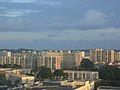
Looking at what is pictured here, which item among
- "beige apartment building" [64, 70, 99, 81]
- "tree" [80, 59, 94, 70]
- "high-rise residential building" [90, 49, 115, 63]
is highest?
"high-rise residential building" [90, 49, 115, 63]

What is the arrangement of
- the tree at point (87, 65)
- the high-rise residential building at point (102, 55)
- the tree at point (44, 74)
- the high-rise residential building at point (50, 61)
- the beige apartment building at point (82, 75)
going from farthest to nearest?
the high-rise residential building at point (102, 55) < the high-rise residential building at point (50, 61) < the tree at point (87, 65) < the beige apartment building at point (82, 75) < the tree at point (44, 74)

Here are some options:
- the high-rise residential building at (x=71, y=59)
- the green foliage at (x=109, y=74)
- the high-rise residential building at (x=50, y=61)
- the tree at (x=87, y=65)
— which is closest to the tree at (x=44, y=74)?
the green foliage at (x=109, y=74)

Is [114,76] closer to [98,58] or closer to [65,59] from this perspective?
[65,59]

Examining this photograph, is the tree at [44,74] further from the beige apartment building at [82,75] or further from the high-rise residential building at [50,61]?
the high-rise residential building at [50,61]

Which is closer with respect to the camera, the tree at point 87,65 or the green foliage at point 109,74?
the green foliage at point 109,74

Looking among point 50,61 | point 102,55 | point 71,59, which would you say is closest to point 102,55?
point 102,55

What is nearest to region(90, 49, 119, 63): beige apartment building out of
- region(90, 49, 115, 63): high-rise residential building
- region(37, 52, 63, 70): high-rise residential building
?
region(90, 49, 115, 63): high-rise residential building

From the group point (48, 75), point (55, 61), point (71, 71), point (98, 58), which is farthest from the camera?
point (98, 58)

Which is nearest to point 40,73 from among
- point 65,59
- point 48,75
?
point 48,75

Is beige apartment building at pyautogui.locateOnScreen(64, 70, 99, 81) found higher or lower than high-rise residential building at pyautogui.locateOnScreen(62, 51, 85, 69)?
lower

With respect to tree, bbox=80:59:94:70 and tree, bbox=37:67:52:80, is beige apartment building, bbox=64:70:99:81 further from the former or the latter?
tree, bbox=80:59:94:70

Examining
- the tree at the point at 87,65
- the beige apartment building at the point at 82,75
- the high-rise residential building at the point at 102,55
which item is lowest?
the beige apartment building at the point at 82,75
